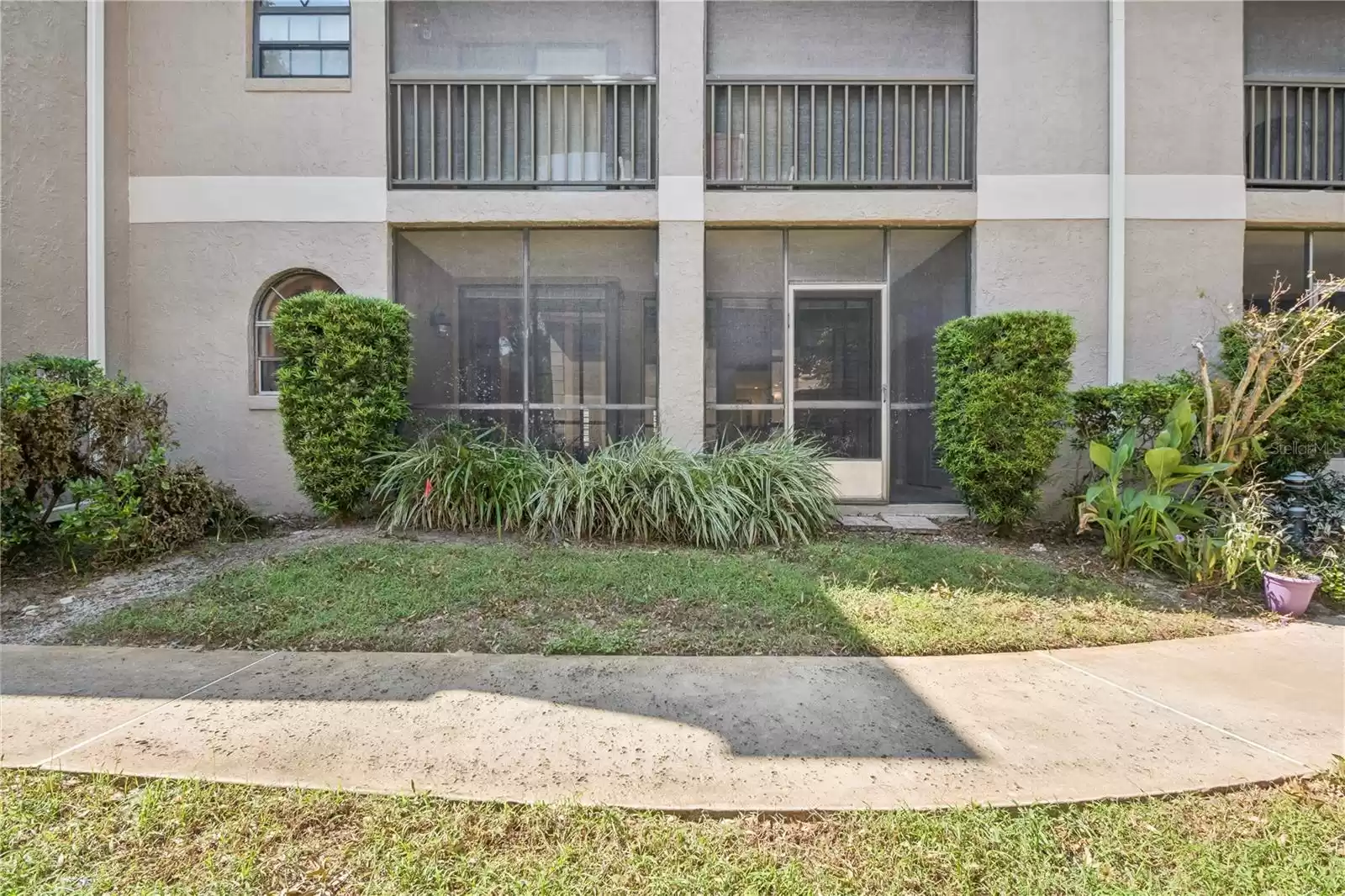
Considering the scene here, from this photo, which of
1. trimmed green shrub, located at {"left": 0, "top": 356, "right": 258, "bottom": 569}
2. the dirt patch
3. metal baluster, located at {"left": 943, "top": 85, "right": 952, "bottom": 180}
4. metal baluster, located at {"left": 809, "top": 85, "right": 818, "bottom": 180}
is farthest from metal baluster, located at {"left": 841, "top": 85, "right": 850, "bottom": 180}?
trimmed green shrub, located at {"left": 0, "top": 356, "right": 258, "bottom": 569}

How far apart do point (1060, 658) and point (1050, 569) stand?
164 cm

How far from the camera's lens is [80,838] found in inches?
73.4

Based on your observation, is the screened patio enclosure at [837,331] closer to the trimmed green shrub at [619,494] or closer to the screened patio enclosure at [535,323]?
the screened patio enclosure at [535,323]

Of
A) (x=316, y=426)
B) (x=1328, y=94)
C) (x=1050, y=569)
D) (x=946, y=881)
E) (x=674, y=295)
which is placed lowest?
(x=946, y=881)

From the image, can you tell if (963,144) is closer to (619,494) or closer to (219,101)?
(619,494)


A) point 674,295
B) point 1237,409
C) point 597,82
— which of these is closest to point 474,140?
point 597,82

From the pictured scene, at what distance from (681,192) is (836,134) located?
6.21 feet

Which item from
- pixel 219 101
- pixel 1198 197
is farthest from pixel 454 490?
pixel 1198 197

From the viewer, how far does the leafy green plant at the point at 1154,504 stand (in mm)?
4473

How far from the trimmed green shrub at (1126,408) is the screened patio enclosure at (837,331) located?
1.46m

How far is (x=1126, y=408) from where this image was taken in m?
5.25

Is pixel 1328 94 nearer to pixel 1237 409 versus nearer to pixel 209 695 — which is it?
pixel 1237 409

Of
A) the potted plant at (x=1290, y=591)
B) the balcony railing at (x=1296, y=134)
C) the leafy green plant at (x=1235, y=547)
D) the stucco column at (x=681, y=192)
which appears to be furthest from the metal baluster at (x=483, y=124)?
the balcony railing at (x=1296, y=134)

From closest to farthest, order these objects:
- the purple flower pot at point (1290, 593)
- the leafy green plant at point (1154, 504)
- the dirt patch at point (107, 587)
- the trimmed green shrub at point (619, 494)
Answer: the dirt patch at point (107, 587), the purple flower pot at point (1290, 593), the leafy green plant at point (1154, 504), the trimmed green shrub at point (619, 494)
